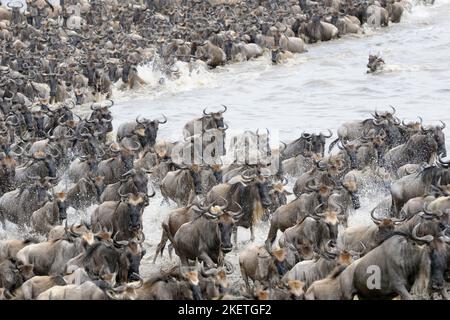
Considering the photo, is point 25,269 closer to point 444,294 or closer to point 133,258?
point 133,258

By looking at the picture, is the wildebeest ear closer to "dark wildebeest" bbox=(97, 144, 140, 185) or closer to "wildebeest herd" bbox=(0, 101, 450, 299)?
"wildebeest herd" bbox=(0, 101, 450, 299)

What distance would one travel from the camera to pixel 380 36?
33.9m

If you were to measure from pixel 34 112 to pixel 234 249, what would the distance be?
819 cm

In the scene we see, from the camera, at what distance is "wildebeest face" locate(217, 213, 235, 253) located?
42.8ft

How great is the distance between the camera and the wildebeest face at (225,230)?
513 inches

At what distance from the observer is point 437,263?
11484 mm

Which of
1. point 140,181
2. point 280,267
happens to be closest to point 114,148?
point 140,181

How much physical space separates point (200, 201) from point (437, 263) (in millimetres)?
4912

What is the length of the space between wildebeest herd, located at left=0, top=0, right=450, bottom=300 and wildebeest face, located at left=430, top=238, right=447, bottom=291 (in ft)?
0.04

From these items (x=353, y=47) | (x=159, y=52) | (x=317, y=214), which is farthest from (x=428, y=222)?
(x=353, y=47)

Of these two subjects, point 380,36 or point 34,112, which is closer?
point 34,112

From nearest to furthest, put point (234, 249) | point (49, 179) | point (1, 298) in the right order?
point (1, 298) → point (234, 249) → point (49, 179)
